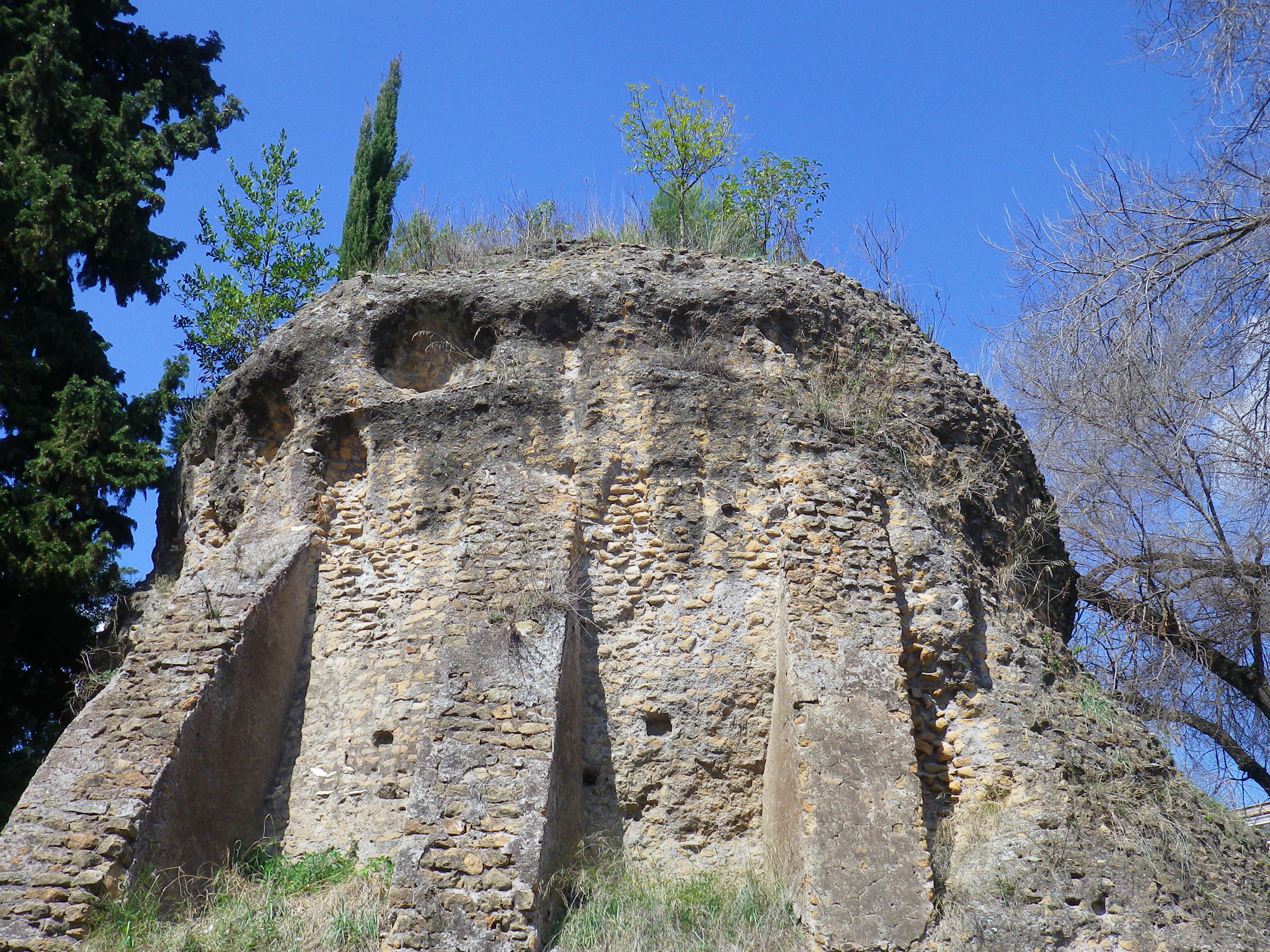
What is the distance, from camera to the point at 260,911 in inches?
258

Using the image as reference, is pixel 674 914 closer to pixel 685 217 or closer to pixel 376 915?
pixel 376 915

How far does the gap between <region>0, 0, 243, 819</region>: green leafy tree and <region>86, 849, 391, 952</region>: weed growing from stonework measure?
3.83 m

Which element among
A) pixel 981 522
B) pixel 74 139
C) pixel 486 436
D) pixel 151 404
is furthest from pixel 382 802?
pixel 74 139

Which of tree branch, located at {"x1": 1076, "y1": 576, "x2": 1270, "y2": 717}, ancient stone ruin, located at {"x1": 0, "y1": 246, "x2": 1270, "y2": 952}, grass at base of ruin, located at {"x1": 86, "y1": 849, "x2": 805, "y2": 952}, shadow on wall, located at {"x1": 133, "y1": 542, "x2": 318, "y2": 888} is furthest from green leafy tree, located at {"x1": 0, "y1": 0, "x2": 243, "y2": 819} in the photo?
tree branch, located at {"x1": 1076, "y1": 576, "x2": 1270, "y2": 717}

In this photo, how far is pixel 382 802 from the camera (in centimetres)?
723

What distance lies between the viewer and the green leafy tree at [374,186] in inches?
531

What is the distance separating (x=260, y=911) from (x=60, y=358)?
7014mm

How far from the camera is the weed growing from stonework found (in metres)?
6.10

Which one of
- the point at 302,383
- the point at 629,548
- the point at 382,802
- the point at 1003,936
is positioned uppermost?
the point at 302,383

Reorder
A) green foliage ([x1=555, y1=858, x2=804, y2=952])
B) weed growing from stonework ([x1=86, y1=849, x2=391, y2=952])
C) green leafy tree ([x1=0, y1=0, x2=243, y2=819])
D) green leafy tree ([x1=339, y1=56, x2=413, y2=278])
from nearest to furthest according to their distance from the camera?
green foliage ([x1=555, y1=858, x2=804, y2=952]) → weed growing from stonework ([x1=86, y1=849, x2=391, y2=952]) → green leafy tree ([x1=0, y1=0, x2=243, y2=819]) → green leafy tree ([x1=339, y1=56, x2=413, y2=278])

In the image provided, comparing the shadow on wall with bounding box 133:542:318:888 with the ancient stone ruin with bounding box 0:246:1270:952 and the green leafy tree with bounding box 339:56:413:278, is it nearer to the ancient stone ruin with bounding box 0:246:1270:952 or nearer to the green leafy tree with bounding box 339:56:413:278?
the ancient stone ruin with bounding box 0:246:1270:952

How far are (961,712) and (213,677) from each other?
4852mm

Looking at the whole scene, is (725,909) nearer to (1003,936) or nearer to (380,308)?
(1003,936)

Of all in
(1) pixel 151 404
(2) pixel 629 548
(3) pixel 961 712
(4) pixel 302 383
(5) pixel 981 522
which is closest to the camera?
(3) pixel 961 712
